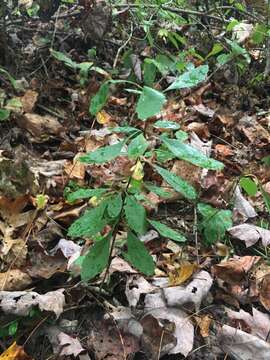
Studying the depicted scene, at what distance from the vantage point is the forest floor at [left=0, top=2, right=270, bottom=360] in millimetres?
1497

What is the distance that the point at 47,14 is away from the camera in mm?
3221

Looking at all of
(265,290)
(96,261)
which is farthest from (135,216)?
(265,290)

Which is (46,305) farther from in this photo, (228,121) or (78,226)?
(228,121)

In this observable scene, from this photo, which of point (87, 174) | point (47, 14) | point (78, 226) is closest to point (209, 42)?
point (47, 14)

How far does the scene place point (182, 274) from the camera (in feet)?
5.64

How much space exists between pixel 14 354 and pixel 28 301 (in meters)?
0.18

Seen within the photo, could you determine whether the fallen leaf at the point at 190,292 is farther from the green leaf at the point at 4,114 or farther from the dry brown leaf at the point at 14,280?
the green leaf at the point at 4,114

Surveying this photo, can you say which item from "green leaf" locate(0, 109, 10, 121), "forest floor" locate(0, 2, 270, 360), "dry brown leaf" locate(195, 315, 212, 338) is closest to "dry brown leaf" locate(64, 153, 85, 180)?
"forest floor" locate(0, 2, 270, 360)

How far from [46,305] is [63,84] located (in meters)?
1.91

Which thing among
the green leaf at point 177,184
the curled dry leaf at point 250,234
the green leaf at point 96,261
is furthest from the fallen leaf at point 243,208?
the green leaf at point 96,261

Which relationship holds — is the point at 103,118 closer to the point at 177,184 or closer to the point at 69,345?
the point at 177,184

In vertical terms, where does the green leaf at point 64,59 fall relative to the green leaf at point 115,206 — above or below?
below

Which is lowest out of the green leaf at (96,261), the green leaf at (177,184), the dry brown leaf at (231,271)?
the dry brown leaf at (231,271)

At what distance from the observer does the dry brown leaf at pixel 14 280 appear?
1.63m
